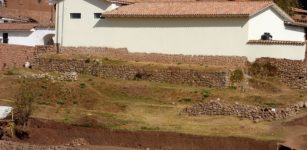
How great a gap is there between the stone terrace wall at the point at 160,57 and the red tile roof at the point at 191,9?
210 cm

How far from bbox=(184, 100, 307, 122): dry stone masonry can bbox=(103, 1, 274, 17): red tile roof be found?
6.61 m

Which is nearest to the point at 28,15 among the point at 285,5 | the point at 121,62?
the point at 285,5

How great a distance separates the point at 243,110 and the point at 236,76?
4.74m

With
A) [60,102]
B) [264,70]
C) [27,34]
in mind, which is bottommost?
[60,102]

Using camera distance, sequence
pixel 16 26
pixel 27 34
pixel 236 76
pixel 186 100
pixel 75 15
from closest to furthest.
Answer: pixel 186 100 < pixel 236 76 < pixel 75 15 < pixel 27 34 < pixel 16 26

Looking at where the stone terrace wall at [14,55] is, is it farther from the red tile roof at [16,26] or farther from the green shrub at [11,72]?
the red tile roof at [16,26]

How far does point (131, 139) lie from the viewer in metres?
34.1

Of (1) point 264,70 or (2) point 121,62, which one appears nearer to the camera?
(1) point 264,70

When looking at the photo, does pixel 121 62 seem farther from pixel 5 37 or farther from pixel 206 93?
pixel 5 37

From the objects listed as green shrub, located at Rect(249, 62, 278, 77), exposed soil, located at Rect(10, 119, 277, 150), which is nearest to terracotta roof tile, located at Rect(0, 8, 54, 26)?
green shrub, located at Rect(249, 62, 278, 77)

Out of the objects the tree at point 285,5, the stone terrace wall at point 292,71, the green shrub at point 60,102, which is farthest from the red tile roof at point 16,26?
the stone terrace wall at point 292,71

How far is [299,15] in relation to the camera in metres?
55.0

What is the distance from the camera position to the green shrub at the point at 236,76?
40562 mm

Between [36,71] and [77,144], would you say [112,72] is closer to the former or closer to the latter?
[36,71]
